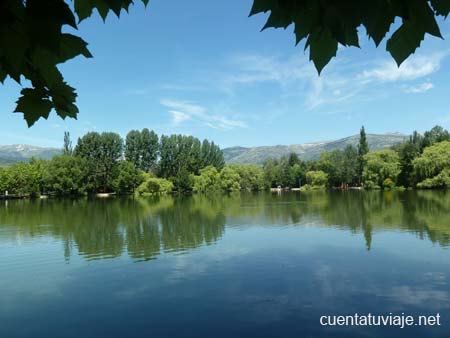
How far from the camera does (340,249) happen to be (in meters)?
17.6

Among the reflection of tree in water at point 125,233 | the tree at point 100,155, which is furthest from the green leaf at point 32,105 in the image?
the tree at point 100,155

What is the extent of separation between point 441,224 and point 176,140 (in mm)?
79827

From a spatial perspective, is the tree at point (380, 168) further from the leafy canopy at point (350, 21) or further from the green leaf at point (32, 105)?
the green leaf at point (32, 105)

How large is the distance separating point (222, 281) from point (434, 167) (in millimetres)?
67036

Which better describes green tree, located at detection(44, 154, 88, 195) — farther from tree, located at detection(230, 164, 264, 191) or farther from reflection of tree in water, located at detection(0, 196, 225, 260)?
reflection of tree in water, located at detection(0, 196, 225, 260)

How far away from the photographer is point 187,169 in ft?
313

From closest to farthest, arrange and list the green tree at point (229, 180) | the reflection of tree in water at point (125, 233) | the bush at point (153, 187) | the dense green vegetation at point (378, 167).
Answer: the reflection of tree in water at point (125, 233)
the dense green vegetation at point (378, 167)
the bush at point (153, 187)
the green tree at point (229, 180)

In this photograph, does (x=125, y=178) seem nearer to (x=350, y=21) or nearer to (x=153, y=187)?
(x=153, y=187)

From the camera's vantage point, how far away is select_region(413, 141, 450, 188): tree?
216ft

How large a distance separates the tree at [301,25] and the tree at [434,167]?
75025mm

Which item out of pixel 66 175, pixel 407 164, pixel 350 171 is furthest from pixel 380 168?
pixel 66 175

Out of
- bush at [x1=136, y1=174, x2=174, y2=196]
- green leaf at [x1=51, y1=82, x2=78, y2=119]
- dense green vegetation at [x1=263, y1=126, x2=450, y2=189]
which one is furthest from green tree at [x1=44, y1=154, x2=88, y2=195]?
green leaf at [x1=51, y1=82, x2=78, y2=119]

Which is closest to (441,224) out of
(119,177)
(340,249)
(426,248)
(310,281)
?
(426,248)

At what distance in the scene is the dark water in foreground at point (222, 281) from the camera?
9.29 meters
